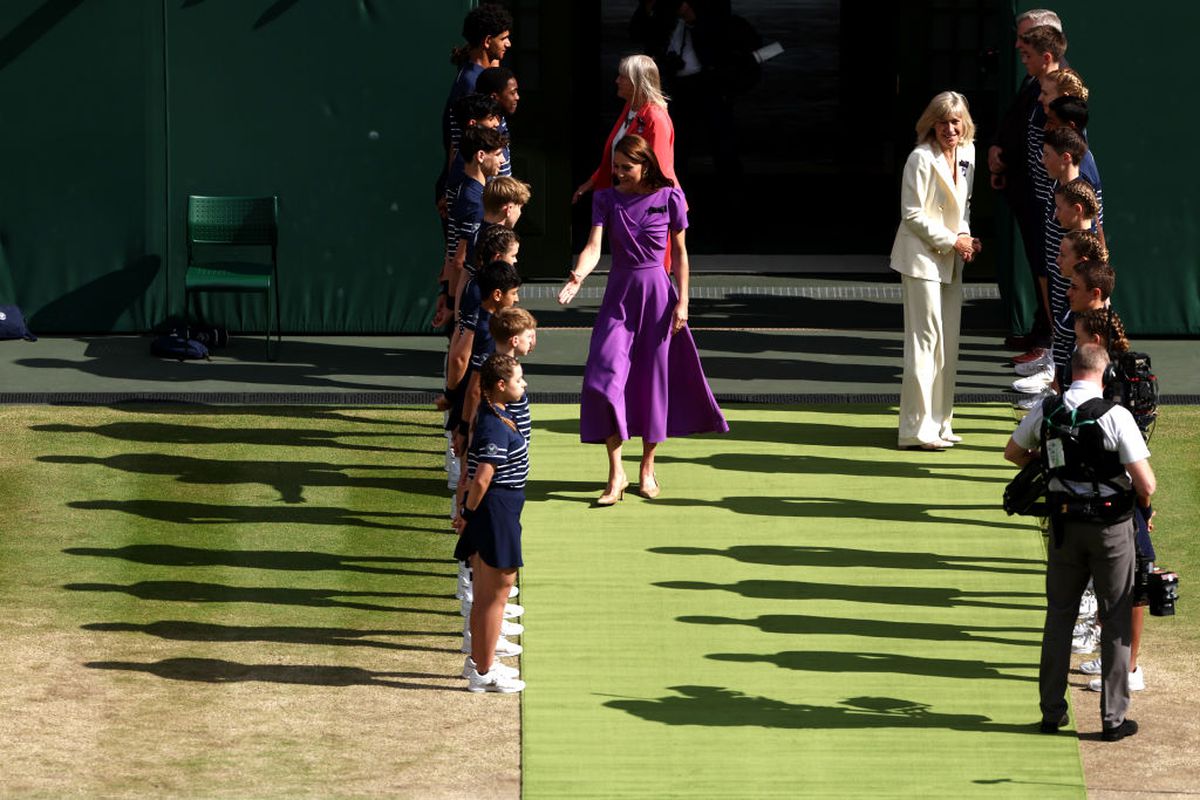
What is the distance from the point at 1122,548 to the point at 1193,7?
8557mm

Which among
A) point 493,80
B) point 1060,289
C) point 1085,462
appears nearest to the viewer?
point 1085,462

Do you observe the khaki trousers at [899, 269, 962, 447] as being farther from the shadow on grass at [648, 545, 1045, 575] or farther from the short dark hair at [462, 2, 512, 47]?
the short dark hair at [462, 2, 512, 47]

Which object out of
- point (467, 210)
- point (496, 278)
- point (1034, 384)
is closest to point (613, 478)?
point (467, 210)

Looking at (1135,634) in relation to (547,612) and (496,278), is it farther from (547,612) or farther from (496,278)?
(496,278)

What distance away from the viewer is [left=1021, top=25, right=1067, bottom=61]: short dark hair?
14328mm

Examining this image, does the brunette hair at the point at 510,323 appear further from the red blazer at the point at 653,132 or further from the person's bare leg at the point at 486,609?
the red blazer at the point at 653,132

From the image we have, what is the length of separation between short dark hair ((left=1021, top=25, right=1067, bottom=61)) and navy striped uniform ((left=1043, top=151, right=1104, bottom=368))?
1.11 meters

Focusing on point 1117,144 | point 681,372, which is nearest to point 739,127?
point 1117,144

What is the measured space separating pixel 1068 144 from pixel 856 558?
2.50 m

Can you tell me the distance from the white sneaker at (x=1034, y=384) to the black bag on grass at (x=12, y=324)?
7.28 m

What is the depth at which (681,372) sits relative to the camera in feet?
43.4

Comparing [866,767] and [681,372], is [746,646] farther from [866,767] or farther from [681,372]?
[681,372]

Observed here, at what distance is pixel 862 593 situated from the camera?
1146 cm

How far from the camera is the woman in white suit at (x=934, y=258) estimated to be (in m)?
13.6
